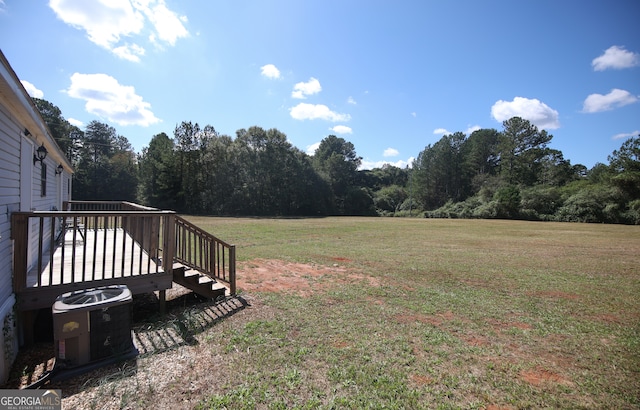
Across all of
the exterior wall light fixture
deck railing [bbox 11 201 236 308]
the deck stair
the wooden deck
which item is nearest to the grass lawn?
the deck stair

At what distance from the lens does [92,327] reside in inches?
115

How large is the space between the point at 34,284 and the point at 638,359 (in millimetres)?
7781

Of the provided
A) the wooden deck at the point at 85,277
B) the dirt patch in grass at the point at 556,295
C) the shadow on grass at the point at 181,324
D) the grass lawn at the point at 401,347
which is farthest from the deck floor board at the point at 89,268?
the dirt patch in grass at the point at 556,295

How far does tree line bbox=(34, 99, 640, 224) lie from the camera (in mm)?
34219

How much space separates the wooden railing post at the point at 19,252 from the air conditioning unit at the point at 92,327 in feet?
2.53

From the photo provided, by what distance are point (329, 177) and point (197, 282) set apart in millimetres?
43164

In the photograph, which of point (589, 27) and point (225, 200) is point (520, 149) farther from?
point (225, 200)

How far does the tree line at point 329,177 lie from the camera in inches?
1347

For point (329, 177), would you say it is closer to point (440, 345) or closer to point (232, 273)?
point (232, 273)

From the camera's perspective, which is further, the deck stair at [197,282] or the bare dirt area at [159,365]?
the deck stair at [197,282]

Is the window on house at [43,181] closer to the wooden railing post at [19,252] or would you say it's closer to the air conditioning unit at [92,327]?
the wooden railing post at [19,252]

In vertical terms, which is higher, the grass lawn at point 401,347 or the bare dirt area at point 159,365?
the bare dirt area at point 159,365

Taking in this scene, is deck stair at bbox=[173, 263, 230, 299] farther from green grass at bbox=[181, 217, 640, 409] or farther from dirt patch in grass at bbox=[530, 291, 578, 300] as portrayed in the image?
dirt patch in grass at bbox=[530, 291, 578, 300]

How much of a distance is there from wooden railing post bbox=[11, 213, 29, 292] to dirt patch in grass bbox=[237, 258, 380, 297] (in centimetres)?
335
